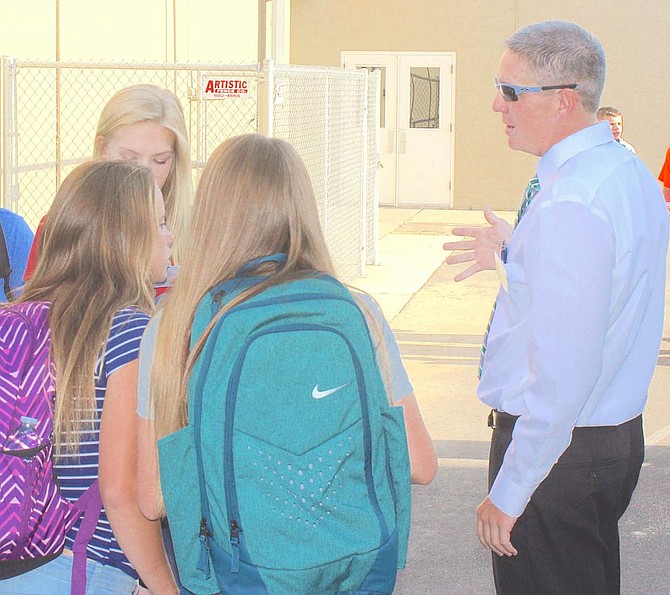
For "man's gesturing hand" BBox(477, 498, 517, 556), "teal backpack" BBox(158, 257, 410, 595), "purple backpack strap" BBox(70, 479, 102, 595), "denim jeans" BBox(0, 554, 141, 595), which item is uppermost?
"teal backpack" BBox(158, 257, 410, 595)

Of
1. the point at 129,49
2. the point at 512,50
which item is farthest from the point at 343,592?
the point at 129,49

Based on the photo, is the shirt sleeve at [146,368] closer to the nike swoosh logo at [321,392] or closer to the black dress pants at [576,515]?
the nike swoosh logo at [321,392]

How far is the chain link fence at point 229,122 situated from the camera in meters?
7.60

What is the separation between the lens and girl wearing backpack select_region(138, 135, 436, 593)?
200 centimetres

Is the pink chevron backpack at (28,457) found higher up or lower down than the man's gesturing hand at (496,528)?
higher up

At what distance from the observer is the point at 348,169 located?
11.3 meters

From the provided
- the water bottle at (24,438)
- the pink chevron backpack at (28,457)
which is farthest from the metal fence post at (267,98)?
the water bottle at (24,438)

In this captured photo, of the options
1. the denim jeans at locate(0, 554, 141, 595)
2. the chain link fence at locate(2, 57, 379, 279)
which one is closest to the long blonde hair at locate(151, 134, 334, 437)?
the denim jeans at locate(0, 554, 141, 595)

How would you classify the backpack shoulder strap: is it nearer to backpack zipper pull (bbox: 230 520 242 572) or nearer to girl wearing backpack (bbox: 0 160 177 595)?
girl wearing backpack (bbox: 0 160 177 595)

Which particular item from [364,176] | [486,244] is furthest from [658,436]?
[364,176]

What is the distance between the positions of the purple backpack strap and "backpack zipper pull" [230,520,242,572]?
0.34m

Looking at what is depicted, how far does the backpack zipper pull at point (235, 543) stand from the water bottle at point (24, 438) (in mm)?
413

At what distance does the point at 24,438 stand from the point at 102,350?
231 millimetres

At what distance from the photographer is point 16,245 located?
3404mm
